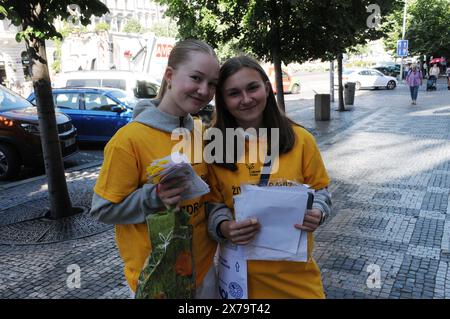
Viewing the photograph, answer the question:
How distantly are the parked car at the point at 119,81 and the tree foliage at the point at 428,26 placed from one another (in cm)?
2803

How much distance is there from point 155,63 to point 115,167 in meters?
17.9

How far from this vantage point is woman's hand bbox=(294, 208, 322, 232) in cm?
169

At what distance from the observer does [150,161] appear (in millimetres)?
1650

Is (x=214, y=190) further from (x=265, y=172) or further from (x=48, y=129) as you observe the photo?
(x=48, y=129)

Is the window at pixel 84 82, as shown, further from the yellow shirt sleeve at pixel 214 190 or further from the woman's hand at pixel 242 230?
the woman's hand at pixel 242 230

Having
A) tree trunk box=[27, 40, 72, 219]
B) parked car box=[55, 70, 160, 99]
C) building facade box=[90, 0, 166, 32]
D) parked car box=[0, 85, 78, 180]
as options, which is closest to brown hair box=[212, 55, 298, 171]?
tree trunk box=[27, 40, 72, 219]

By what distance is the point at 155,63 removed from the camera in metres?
18.8

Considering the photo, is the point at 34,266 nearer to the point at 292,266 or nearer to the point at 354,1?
the point at 292,266

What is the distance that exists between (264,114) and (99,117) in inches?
341

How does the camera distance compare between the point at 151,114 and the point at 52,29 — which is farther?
the point at 52,29

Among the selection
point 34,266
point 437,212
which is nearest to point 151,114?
point 34,266

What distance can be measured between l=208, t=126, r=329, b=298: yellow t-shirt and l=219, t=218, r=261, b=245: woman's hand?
150 mm

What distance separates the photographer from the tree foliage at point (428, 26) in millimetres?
33688
